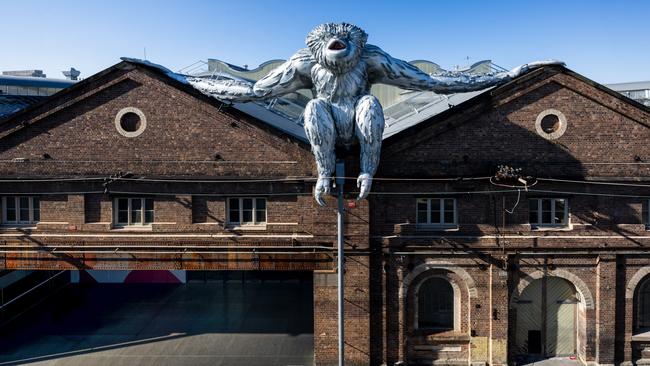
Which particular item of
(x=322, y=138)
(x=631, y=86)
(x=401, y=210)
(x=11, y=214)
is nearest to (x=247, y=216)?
(x=322, y=138)

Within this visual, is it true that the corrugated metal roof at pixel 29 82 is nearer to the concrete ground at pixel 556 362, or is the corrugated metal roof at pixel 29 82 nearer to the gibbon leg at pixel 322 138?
the gibbon leg at pixel 322 138

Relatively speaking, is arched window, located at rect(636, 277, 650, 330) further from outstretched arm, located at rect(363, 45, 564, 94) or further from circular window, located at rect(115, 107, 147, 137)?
circular window, located at rect(115, 107, 147, 137)

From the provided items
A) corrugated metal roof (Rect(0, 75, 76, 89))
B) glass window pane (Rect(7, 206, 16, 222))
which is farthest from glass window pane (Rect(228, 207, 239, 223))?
corrugated metal roof (Rect(0, 75, 76, 89))

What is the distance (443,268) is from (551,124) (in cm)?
561

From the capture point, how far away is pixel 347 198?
1425 centimetres

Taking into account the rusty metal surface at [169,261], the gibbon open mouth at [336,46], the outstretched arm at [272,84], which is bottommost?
the rusty metal surface at [169,261]

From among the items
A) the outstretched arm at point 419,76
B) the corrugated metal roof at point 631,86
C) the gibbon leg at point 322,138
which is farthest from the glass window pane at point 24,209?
the corrugated metal roof at point 631,86

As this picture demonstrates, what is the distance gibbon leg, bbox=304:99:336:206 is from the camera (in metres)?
13.2

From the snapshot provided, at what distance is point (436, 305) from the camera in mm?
15102

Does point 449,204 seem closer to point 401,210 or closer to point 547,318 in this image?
point 401,210

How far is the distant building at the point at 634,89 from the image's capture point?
149ft

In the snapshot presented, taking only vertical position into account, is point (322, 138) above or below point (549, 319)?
above

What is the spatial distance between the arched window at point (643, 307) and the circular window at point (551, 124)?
5.62 m

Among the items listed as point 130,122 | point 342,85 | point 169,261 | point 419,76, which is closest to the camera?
point 342,85
